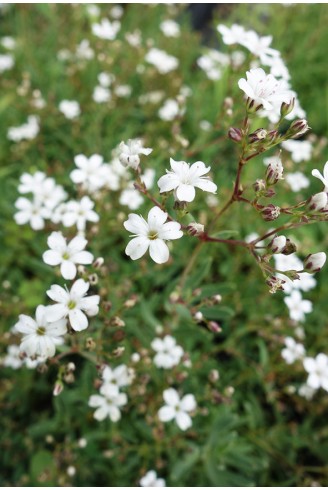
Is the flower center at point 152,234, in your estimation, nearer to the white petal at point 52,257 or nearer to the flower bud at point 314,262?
the white petal at point 52,257

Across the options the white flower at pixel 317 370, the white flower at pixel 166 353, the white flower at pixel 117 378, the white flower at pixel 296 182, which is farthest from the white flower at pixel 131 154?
the white flower at pixel 296 182

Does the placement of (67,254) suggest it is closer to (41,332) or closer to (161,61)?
(41,332)

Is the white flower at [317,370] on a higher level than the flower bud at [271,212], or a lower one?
lower

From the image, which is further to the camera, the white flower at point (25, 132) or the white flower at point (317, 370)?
the white flower at point (25, 132)

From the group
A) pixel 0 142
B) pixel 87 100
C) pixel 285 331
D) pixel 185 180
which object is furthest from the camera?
pixel 87 100

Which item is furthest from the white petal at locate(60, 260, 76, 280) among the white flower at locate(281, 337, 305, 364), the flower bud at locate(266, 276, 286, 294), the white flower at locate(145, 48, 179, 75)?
the white flower at locate(145, 48, 179, 75)

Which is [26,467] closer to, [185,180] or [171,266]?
[171,266]

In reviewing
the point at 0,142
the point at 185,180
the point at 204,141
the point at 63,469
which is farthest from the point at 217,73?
the point at 63,469

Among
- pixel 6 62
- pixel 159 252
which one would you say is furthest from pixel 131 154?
pixel 6 62
